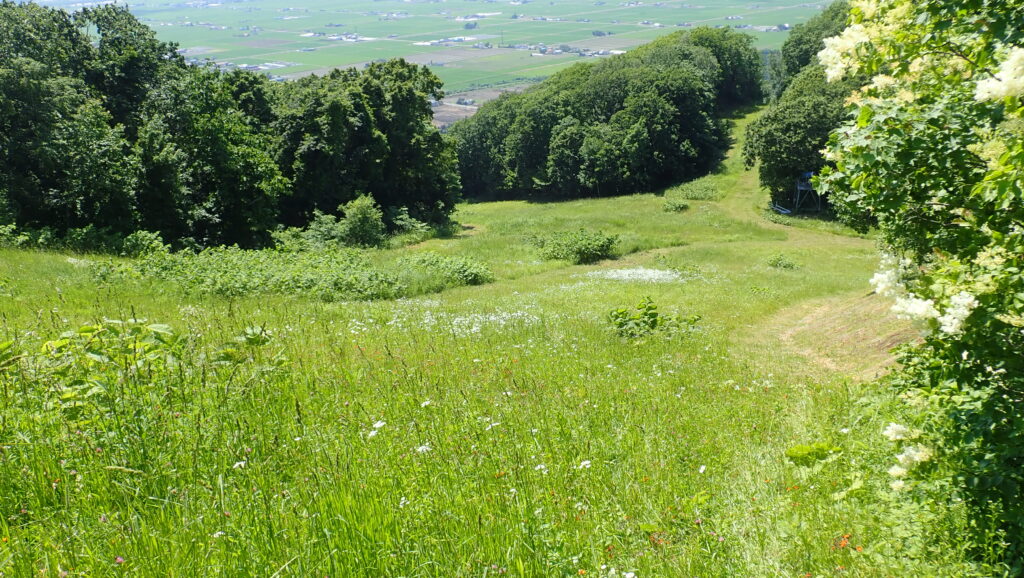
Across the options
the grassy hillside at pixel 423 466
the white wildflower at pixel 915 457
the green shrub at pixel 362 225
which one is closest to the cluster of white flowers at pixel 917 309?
the white wildflower at pixel 915 457

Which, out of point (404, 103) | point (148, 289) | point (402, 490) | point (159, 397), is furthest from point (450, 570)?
point (404, 103)

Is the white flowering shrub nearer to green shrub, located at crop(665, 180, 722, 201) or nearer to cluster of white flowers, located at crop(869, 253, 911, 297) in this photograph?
cluster of white flowers, located at crop(869, 253, 911, 297)

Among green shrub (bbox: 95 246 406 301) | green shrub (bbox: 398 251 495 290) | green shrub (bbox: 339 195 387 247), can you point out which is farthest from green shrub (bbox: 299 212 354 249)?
green shrub (bbox: 95 246 406 301)

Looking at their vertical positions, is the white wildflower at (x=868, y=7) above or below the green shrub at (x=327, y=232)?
above

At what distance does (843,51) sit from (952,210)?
2.62 m

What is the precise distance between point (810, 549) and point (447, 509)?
113 inches

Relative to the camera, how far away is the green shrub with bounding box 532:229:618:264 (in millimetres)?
42562

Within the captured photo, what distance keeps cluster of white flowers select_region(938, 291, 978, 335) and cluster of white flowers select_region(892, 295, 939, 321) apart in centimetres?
10

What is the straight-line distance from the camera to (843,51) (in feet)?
24.5

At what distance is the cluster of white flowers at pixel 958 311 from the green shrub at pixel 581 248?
123 feet

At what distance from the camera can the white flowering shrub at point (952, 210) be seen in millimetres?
4441

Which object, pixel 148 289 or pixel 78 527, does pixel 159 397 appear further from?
pixel 148 289

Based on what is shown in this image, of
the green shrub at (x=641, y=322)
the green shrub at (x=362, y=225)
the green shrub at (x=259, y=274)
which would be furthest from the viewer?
the green shrub at (x=362, y=225)

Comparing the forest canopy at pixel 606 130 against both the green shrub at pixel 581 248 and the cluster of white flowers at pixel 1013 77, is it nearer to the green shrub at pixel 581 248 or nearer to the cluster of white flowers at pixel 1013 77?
the green shrub at pixel 581 248
